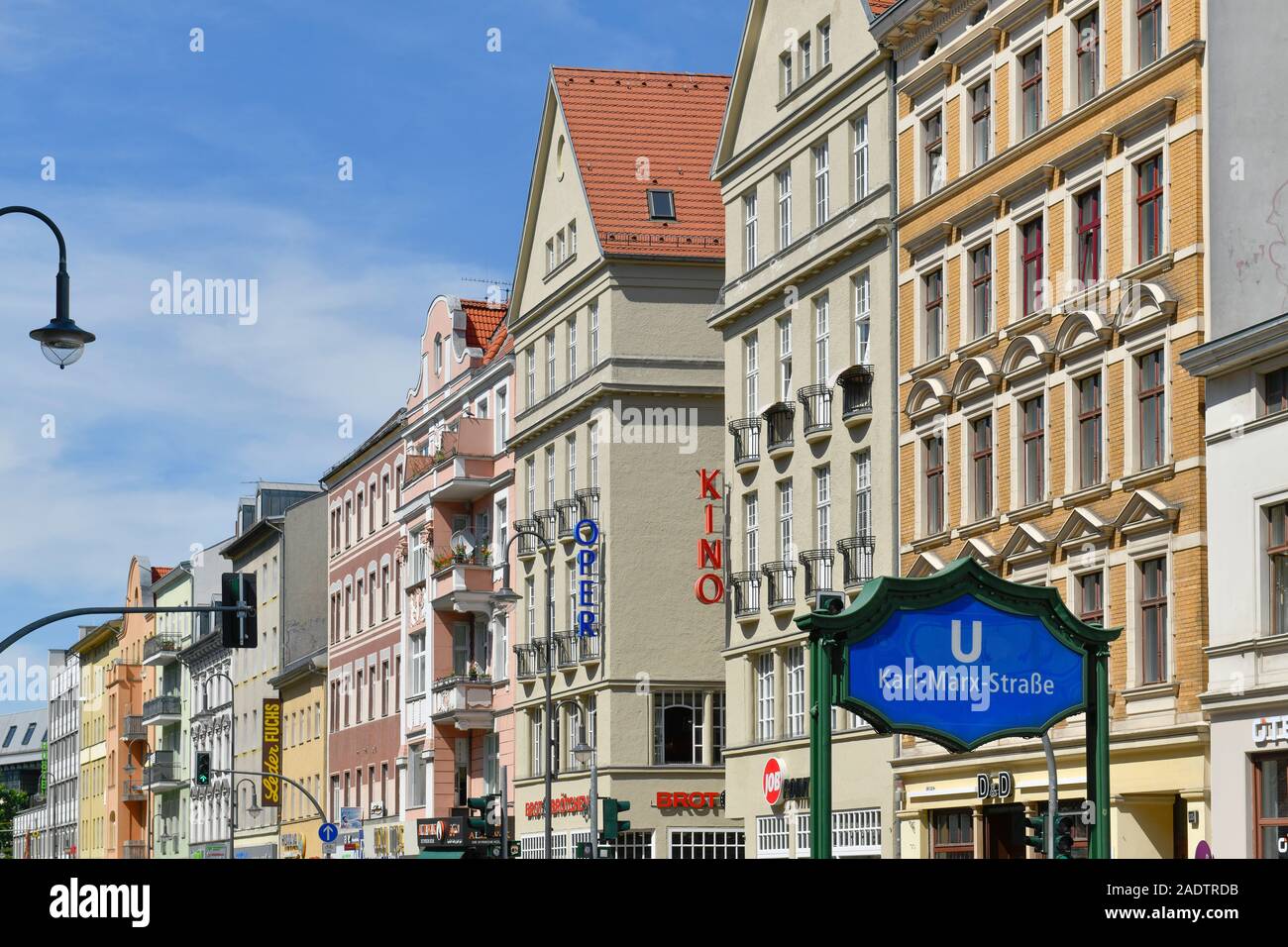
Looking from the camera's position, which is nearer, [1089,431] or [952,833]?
[1089,431]

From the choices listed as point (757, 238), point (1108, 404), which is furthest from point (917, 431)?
point (757, 238)

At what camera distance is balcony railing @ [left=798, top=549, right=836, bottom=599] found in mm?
46081

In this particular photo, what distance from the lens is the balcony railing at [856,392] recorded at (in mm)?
44500

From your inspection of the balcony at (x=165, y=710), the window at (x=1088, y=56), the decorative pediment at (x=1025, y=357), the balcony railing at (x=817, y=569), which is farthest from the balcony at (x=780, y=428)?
→ the balcony at (x=165, y=710)

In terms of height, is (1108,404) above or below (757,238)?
below

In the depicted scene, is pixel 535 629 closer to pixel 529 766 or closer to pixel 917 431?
pixel 529 766

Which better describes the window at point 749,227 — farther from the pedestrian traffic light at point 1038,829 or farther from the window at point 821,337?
the pedestrian traffic light at point 1038,829

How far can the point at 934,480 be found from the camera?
137 ft

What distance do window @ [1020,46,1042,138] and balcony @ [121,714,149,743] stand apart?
99.7m

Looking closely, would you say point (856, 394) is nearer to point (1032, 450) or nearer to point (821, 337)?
point (821, 337)

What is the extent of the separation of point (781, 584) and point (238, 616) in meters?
17.2

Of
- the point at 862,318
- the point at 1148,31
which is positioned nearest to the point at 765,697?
the point at 862,318
